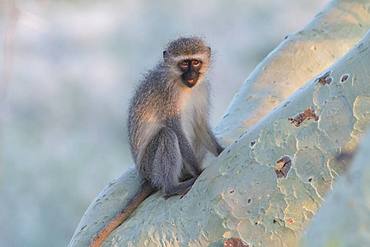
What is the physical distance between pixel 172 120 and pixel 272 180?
125 cm

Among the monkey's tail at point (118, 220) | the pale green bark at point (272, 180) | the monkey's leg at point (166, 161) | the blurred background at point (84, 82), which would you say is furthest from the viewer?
→ the blurred background at point (84, 82)

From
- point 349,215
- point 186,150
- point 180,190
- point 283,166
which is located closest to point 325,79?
point 283,166

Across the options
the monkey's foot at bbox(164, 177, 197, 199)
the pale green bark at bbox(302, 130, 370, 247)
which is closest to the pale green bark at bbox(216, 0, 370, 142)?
the monkey's foot at bbox(164, 177, 197, 199)

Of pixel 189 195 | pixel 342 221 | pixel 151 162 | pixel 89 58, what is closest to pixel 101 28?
pixel 89 58

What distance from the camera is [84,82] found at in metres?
10.8

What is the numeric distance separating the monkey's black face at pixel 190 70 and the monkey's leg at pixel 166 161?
0.88 feet

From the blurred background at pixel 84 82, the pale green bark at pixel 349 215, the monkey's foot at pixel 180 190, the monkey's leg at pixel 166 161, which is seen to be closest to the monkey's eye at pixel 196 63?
Result: the monkey's leg at pixel 166 161

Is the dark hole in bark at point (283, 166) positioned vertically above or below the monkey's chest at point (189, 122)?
below

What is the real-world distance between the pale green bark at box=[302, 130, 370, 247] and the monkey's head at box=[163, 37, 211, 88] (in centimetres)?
276

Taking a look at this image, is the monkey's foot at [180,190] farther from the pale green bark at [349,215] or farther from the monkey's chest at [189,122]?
the pale green bark at [349,215]

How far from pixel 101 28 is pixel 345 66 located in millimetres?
9688

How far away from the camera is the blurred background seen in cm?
860

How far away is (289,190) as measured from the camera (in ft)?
7.45

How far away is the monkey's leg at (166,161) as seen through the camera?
3.11 meters
